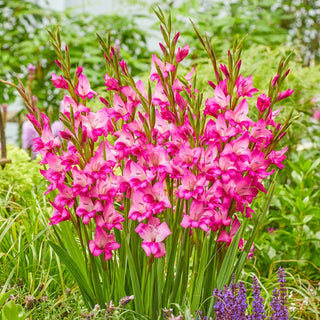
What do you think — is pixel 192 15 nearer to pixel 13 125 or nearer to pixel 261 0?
pixel 261 0

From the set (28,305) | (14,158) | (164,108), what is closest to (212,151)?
(164,108)

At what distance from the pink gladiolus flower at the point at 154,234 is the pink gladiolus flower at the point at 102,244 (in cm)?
11

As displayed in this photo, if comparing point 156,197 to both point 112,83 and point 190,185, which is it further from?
point 112,83

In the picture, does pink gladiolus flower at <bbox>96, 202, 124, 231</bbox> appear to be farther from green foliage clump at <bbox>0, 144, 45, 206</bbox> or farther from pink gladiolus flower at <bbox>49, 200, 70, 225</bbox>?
green foliage clump at <bbox>0, 144, 45, 206</bbox>

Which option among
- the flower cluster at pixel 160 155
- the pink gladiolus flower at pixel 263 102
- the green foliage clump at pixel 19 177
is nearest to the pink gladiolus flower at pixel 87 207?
the flower cluster at pixel 160 155

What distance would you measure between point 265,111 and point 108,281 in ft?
2.09

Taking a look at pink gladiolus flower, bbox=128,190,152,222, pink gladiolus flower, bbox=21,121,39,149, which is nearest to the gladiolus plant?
pink gladiolus flower, bbox=128,190,152,222

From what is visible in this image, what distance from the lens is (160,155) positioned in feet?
4.01

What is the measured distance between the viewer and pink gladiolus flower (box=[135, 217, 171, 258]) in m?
1.22

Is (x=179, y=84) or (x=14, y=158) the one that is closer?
(x=179, y=84)

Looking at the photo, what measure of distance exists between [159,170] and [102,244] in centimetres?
26

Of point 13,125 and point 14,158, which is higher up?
point 14,158

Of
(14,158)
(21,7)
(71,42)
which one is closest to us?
(14,158)

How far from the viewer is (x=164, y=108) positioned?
133 cm
